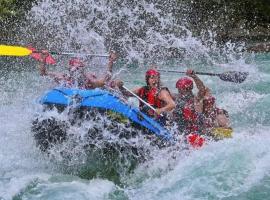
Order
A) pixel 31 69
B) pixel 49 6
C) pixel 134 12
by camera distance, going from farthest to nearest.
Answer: pixel 134 12
pixel 49 6
pixel 31 69

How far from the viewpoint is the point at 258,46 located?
53.0ft

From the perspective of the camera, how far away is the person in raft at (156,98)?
613 cm

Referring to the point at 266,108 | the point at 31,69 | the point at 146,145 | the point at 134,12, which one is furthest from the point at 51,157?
the point at 134,12

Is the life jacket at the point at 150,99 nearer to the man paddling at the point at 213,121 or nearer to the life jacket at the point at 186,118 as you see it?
the life jacket at the point at 186,118

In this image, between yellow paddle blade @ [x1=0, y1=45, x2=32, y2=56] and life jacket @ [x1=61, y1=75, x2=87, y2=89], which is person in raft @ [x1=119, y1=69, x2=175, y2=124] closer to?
life jacket @ [x1=61, y1=75, x2=87, y2=89]

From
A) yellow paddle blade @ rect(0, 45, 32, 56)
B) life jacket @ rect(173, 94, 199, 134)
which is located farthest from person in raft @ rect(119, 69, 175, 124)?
yellow paddle blade @ rect(0, 45, 32, 56)

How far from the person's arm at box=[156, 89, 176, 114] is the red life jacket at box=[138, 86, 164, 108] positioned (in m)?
0.07

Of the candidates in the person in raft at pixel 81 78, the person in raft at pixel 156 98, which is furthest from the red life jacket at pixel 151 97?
the person in raft at pixel 81 78

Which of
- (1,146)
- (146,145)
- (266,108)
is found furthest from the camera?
(266,108)

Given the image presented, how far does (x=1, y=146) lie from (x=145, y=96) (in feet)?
6.81

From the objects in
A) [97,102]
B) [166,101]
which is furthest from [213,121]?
[97,102]

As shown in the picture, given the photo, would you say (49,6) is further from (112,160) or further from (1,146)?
(112,160)

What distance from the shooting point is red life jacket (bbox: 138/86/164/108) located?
247 inches

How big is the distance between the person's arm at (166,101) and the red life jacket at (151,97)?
70mm
